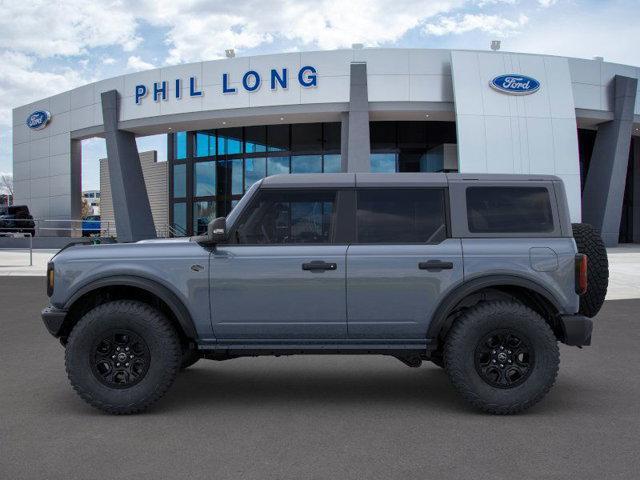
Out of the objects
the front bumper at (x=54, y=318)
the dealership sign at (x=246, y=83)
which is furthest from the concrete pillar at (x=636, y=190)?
the front bumper at (x=54, y=318)

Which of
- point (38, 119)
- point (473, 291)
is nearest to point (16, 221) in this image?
point (38, 119)

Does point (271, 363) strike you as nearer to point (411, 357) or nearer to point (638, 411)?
point (411, 357)

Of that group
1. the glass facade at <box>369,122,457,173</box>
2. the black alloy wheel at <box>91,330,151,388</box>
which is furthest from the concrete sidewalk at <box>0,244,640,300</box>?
the glass facade at <box>369,122,457,173</box>

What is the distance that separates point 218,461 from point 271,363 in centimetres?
297

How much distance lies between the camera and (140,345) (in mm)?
4770

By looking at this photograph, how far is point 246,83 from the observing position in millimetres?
26953

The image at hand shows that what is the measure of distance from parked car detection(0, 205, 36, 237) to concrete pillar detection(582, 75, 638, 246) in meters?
29.2

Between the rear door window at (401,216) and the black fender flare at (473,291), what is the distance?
0.43 meters

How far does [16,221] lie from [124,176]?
8.07 meters

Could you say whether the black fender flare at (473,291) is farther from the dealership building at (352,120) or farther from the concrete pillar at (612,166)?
the concrete pillar at (612,166)

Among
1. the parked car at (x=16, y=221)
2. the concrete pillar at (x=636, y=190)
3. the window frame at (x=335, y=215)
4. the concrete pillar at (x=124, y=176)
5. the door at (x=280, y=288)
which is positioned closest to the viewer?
the door at (x=280, y=288)

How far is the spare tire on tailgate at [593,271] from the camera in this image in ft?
16.7

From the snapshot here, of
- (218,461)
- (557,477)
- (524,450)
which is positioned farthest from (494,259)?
(218,461)

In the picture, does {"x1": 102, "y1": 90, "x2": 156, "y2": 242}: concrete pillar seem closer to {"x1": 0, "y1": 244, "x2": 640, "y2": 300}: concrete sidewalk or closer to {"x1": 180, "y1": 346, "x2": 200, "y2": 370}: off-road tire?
{"x1": 0, "y1": 244, "x2": 640, "y2": 300}: concrete sidewalk
